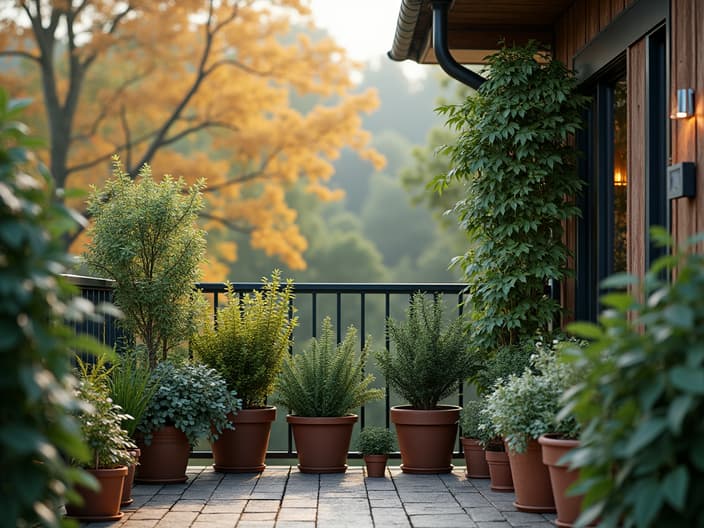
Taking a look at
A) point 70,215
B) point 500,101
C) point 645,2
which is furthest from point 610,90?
point 70,215

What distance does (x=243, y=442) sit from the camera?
16.8ft

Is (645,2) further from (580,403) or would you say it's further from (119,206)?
(119,206)

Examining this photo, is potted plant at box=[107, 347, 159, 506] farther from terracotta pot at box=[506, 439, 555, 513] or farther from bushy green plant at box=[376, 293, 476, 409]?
terracotta pot at box=[506, 439, 555, 513]

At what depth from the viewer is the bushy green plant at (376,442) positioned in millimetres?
5012

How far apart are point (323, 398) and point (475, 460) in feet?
2.91

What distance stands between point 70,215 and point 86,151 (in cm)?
1057

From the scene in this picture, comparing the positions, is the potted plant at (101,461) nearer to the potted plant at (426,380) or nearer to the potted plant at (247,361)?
the potted plant at (247,361)

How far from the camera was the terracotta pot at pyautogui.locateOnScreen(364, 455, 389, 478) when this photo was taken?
5.00 metres

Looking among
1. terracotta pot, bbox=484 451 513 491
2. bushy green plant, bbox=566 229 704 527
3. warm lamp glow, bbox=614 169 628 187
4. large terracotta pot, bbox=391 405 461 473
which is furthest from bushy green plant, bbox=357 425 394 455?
bushy green plant, bbox=566 229 704 527

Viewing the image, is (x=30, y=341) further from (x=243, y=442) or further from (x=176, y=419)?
(x=243, y=442)

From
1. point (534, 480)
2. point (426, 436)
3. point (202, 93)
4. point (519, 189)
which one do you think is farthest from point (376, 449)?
point (202, 93)

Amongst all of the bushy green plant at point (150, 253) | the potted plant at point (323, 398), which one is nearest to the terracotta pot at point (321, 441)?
the potted plant at point (323, 398)

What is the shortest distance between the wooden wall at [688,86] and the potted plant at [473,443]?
160 centimetres

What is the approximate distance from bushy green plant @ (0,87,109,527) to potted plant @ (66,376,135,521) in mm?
1664
